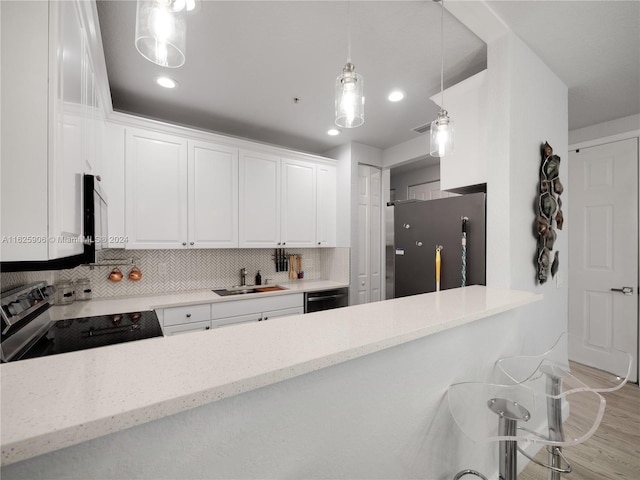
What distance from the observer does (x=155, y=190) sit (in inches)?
98.9

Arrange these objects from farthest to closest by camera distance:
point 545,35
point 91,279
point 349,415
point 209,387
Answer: point 91,279
point 545,35
point 349,415
point 209,387

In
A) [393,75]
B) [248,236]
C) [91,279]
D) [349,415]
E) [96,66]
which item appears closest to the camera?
[349,415]

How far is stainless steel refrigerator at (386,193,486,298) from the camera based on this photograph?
1794mm

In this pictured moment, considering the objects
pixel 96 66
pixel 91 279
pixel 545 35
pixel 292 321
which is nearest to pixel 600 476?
pixel 292 321

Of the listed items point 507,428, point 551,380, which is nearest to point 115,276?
point 507,428

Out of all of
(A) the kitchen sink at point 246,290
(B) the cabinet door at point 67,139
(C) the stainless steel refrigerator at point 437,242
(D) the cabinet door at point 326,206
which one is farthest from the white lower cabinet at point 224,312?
(B) the cabinet door at point 67,139

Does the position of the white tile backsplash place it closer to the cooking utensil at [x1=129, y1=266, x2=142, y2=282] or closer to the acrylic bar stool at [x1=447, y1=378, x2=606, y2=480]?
the cooking utensil at [x1=129, y1=266, x2=142, y2=282]

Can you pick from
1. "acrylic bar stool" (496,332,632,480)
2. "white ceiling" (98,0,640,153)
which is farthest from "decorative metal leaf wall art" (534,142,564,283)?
"white ceiling" (98,0,640,153)

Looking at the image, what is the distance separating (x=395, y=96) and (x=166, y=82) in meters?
1.82

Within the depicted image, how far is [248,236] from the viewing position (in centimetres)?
299

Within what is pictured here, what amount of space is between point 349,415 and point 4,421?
0.74 metres

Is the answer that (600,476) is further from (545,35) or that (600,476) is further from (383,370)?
(545,35)

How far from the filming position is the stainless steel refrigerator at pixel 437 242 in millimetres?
1794

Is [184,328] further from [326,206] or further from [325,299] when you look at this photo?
[326,206]
